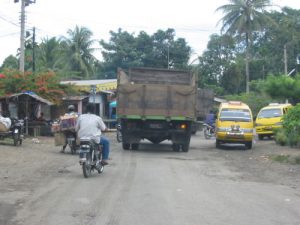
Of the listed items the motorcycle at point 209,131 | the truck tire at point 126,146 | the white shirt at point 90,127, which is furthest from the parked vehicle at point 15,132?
the motorcycle at point 209,131

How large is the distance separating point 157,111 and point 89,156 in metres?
7.67

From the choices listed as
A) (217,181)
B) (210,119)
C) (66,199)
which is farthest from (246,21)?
(66,199)

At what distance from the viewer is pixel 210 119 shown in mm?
31547

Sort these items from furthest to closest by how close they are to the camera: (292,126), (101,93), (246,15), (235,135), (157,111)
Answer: (246,15), (101,93), (235,135), (292,126), (157,111)

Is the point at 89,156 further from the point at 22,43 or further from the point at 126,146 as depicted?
the point at 22,43

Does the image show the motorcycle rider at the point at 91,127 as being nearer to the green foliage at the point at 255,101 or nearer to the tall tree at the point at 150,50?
the green foliage at the point at 255,101

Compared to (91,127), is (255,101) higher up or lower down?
higher up

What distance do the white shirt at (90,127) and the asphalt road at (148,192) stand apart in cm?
95

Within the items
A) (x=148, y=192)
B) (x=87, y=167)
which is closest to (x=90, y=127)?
(x=87, y=167)

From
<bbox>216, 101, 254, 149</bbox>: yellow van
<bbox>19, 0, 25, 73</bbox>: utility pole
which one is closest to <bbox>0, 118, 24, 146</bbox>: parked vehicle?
<bbox>216, 101, 254, 149</bbox>: yellow van

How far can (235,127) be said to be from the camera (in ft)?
74.3

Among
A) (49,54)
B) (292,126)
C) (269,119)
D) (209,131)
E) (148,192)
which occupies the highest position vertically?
(49,54)

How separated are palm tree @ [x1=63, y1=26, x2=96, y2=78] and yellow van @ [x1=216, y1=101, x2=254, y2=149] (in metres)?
36.6

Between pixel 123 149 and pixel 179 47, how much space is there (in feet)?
139
